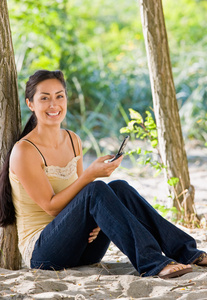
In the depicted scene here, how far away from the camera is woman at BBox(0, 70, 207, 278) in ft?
7.45

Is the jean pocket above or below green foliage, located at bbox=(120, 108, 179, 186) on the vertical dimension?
below

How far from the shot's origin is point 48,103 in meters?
2.53

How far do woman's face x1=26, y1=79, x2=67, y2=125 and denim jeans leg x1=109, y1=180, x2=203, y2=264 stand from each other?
0.49m

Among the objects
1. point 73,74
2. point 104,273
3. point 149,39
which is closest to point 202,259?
point 104,273

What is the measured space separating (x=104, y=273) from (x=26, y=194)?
0.57 meters

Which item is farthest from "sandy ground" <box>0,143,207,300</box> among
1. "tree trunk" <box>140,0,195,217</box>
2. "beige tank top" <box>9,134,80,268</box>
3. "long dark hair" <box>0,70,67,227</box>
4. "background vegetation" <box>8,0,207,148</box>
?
"background vegetation" <box>8,0,207,148</box>

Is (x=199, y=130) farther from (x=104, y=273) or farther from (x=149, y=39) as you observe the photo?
(x=104, y=273)

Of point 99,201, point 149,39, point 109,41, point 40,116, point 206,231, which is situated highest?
point 109,41

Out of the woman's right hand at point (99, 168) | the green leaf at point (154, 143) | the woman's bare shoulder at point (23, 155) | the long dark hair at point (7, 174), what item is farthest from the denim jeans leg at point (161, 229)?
the green leaf at point (154, 143)

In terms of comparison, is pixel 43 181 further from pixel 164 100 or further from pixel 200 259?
pixel 164 100

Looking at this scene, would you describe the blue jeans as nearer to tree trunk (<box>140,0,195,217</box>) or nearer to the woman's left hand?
the woman's left hand

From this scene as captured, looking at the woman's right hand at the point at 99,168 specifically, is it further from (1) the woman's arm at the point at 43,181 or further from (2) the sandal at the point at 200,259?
(2) the sandal at the point at 200,259

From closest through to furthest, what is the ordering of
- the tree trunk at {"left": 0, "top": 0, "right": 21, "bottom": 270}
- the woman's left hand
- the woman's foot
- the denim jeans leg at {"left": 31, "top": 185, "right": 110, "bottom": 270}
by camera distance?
the woman's foot < the denim jeans leg at {"left": 31, "top": 185, "right": 110, "bottom": 270} < the woman's left hand < the tree trunk at {"left": 0, "top": 0, "right": 21, "bottom": 270}

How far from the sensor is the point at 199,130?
239 inches
